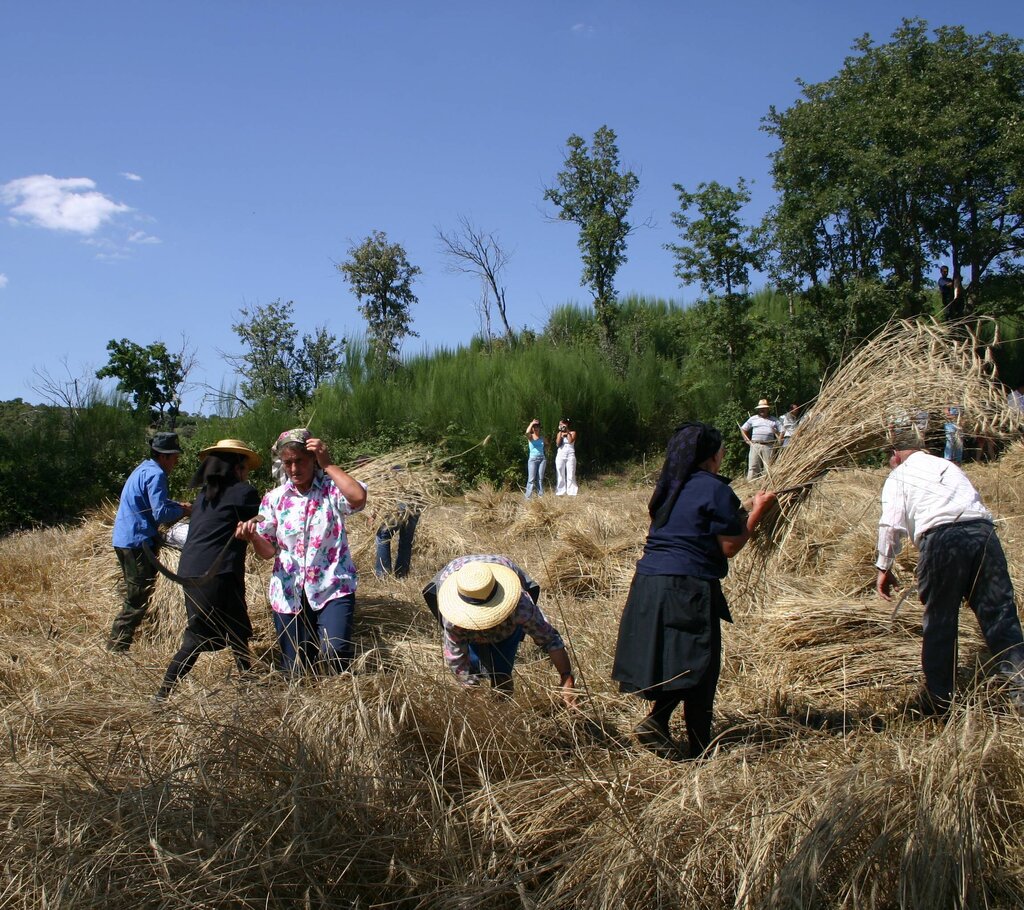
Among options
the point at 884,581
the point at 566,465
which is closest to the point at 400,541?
the point at 884,581

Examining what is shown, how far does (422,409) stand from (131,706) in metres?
13.2

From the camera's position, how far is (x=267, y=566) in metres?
5.40

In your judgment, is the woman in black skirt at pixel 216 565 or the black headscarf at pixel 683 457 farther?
the woman in black skirt at pixel 216 565

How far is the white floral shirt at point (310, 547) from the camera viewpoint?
3.56m

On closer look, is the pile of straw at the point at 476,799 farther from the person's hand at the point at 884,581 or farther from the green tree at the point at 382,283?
the green tree at the point at 382,283

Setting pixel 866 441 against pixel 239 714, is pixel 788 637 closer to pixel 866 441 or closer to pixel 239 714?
pixel 866 441

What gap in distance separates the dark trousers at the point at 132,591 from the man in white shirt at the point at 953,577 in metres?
4.00

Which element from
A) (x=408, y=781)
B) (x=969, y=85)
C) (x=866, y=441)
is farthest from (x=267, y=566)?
(x=969, y=85)

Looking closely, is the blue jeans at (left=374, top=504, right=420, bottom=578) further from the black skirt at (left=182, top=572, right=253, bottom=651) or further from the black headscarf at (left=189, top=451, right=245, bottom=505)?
the black skirt at (left=182, top=572, right=253, bottom=651)

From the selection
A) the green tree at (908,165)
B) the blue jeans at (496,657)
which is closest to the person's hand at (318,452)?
the blue jeans at (496,657)

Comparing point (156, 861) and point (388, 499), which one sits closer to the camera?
point (156, 861)

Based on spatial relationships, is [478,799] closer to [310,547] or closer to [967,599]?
[310,547]

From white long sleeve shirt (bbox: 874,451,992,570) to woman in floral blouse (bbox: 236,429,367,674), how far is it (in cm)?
235

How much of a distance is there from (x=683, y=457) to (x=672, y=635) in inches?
24.5
